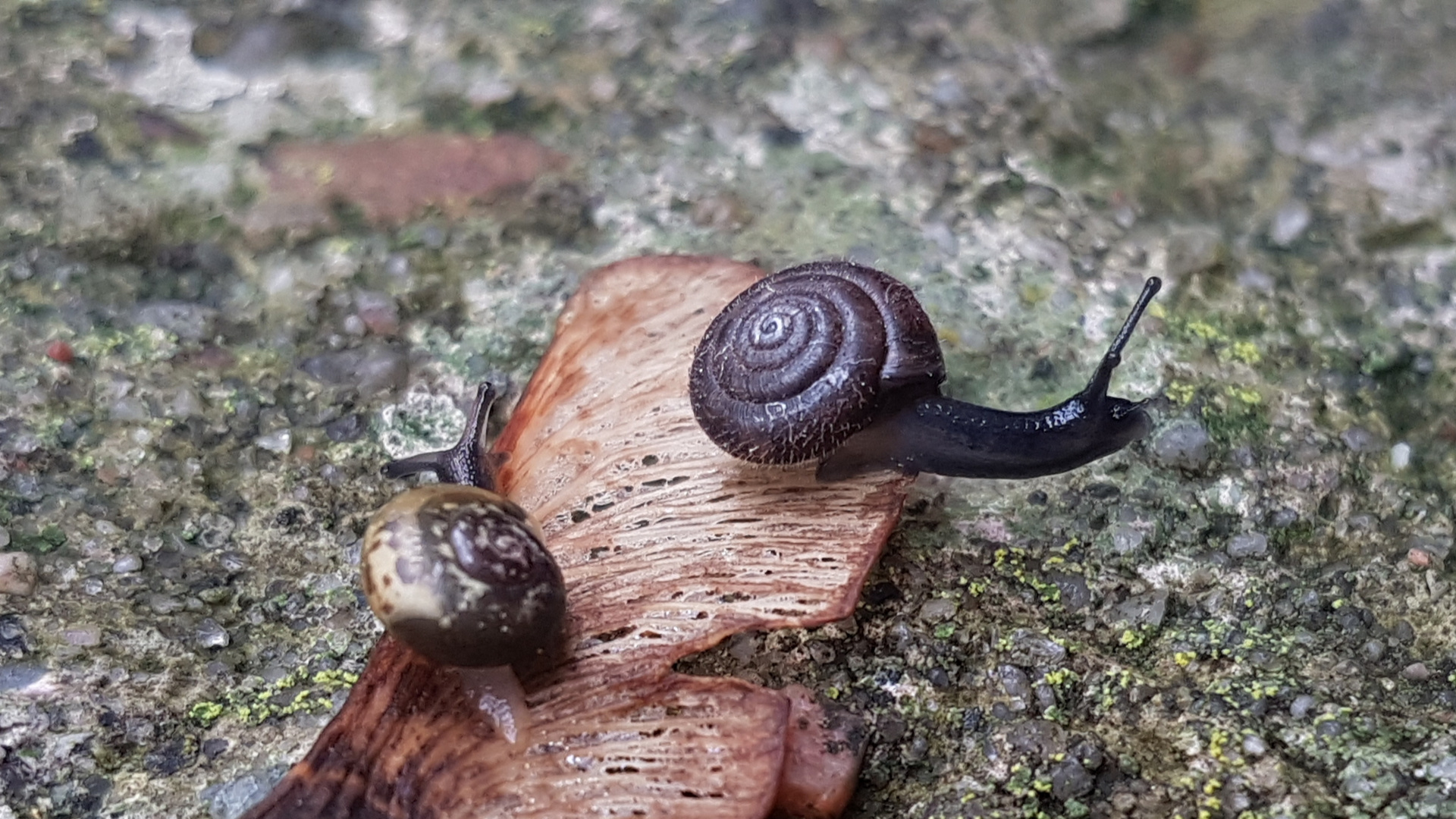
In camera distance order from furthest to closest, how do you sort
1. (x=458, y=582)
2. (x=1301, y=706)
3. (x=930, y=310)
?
(x=930, y=310) < (x=1301, y=706) < (x=458, y=582)

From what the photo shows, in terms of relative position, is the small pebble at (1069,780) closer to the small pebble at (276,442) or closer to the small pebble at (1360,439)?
the small pebble at (1360,439)

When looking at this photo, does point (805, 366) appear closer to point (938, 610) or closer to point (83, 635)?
point (938, 610)

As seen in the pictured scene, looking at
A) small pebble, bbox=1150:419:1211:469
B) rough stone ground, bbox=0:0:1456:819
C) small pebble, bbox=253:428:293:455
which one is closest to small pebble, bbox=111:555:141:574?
rough stone ground, bbox=0:0:1456:819

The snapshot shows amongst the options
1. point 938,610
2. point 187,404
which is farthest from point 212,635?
point 938,610

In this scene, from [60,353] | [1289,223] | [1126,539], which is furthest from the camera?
[1289,223]

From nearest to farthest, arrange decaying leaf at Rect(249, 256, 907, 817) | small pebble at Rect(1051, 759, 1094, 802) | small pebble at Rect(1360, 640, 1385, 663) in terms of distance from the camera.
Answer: decaying leaf at Rect(249, 256, 907, 817)
small pebble at Rect(1051, 759, 1094, 802)
small pebble at Rect(1360, 640, 1385, 663)

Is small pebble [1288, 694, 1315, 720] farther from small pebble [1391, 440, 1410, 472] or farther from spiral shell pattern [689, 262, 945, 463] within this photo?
spiral shell pattern [689, 262, 945, 463]

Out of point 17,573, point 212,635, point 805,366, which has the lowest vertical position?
point 212,635
